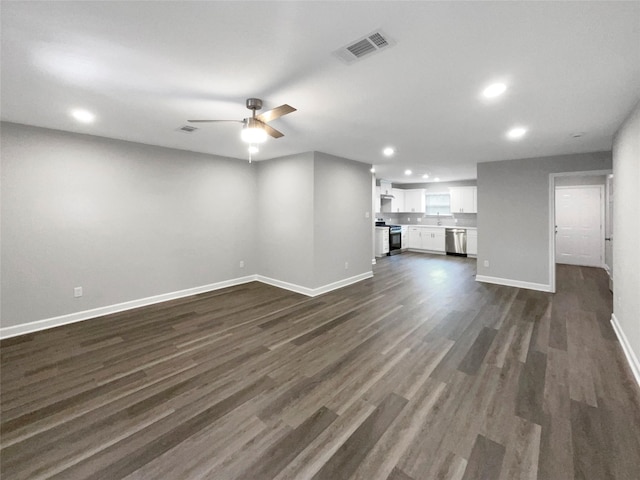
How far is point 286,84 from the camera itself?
2.32 metres

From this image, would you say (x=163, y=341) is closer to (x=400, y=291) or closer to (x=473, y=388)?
(x=473, y=388)

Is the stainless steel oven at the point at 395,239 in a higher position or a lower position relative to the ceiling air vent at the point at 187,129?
lower

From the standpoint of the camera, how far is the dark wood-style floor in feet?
5.34

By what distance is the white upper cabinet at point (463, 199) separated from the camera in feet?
28.1

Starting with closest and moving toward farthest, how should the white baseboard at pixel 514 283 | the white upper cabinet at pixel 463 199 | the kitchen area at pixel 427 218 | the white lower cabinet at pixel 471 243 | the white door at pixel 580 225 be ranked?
the white baseboard at pixel 514 283 < the white door at pixel 580 225 < the white lower cabinet at pixel 471 243 < the white upper cabinet at pixel 463 199 < the kitchen area at pixel 427 218

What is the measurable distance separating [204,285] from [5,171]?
9.73 ft

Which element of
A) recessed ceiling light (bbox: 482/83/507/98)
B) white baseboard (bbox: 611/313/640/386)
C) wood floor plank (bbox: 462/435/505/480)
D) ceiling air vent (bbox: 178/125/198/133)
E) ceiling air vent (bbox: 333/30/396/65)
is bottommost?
wood floor plank (bbox: 462/435/505/480)

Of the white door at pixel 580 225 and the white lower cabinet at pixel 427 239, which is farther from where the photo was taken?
the white lower cabinet at pixel 427 239

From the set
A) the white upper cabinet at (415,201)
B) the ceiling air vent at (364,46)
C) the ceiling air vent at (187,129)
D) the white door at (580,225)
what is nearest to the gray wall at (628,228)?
the ceiling air vent at (364,46)

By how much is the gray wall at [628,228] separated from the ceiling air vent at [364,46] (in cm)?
259

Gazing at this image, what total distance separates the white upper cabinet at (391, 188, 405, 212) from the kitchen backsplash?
51 cm

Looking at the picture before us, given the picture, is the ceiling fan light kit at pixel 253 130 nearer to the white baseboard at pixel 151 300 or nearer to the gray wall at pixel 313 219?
the gray wall at pixel 313 219

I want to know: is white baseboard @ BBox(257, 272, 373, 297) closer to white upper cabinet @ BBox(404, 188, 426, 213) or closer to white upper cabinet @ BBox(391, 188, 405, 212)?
white upper cabinet @ BBox(391, 188, 405, 212)

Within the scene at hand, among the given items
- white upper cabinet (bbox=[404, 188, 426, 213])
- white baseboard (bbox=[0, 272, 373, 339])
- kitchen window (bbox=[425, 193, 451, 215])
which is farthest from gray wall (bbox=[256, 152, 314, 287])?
kitchen window (bbox=[425, 193, 451, 215])
